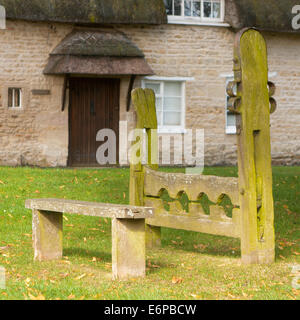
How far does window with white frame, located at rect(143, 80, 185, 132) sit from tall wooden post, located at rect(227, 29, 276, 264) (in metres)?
12.2

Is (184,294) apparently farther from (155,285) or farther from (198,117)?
(198,117)

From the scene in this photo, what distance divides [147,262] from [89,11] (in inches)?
454

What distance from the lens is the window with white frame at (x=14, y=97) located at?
720 inches

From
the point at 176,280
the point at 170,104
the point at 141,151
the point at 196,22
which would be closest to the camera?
the point at 176,280

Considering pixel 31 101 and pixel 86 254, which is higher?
pixel 31 101

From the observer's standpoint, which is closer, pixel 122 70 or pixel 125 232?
pixel 125 232

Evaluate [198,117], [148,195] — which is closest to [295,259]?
[148,195]

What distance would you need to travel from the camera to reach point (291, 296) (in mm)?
5980

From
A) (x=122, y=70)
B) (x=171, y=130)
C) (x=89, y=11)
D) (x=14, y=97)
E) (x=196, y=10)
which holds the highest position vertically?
(x=196, y=10)

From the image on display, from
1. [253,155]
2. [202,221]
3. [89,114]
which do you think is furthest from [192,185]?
[89,114]

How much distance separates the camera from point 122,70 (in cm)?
1794

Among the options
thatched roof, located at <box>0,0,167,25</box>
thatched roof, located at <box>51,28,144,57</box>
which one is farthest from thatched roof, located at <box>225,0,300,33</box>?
thatched roof, located at <box>51,28,144,57</box>

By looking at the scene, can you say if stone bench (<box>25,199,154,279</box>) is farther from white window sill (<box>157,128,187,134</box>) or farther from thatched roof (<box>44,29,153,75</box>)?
white window sill (<box>157,128,187,134</box>)

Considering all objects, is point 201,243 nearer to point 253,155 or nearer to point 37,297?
point 253,155
